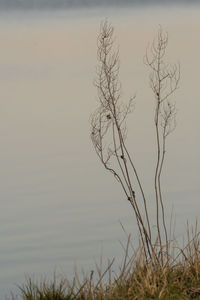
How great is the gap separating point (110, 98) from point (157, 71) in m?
0.45

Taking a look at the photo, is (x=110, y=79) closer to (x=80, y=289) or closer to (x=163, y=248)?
(x=163, y=248)

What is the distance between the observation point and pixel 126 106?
8.78 m

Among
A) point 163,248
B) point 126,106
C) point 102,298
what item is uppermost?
point 126,106

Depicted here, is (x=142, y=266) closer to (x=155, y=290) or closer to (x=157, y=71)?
(x=155, y=290)

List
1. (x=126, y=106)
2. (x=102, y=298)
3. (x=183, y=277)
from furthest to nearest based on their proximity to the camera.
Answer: (x=126, y=106) → (x=183, y=277) → (x=102, y=298)

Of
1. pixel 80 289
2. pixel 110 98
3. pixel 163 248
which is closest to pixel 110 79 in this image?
pixel 110 98

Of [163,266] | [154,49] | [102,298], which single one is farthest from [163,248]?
[154,49]

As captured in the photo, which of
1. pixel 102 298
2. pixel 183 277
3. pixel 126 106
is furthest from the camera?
pixel 126 106

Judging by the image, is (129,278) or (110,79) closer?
(129,278)

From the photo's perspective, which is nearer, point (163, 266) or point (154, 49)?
point (163, 266)

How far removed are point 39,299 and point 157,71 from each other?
7.39ft

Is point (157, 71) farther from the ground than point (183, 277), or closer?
farther from the ground

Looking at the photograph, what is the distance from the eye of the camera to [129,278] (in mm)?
7992

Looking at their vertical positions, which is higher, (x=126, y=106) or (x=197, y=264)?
(x=126, y=106)
